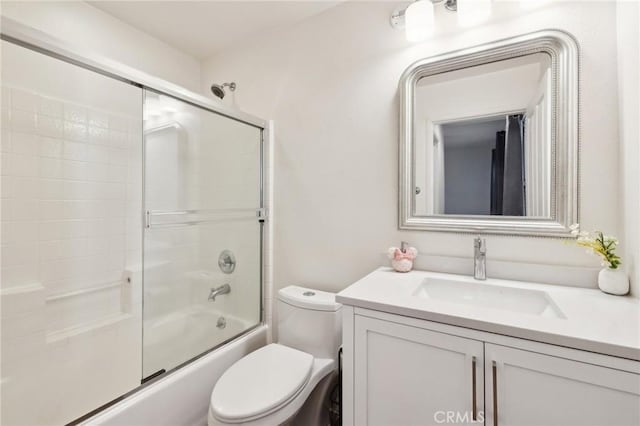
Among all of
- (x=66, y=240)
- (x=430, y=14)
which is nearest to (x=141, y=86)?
(x=66, y=240)

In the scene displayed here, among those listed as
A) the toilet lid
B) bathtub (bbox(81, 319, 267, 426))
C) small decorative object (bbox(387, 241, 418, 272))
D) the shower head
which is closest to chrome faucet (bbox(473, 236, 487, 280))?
small decorative object (bbox(387, 241, 418, 272))

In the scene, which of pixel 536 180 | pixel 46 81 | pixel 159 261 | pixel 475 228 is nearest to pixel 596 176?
pixel 536 180

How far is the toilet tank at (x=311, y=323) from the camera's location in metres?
1.42

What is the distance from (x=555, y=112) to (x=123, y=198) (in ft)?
7.52

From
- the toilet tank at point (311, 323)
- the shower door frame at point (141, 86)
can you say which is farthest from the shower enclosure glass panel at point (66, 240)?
the toilet tank at point (311, 323)

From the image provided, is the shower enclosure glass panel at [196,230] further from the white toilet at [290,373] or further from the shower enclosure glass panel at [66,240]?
the white toilet at [290,373]

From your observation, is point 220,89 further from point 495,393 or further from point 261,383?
point 495,393

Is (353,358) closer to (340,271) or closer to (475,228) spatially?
(340,271)

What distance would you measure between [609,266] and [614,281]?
0.17 feet

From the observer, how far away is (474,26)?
1.32 meters

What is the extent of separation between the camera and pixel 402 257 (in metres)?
1.37

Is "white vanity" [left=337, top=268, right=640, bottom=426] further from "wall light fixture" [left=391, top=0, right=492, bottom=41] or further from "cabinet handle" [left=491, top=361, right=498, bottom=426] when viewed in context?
"wall light fixture" [left=391, top=0, right=492, bottom=41]

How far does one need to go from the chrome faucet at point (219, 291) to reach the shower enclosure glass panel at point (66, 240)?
0.46m

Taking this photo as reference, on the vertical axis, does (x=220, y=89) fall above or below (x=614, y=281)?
above
